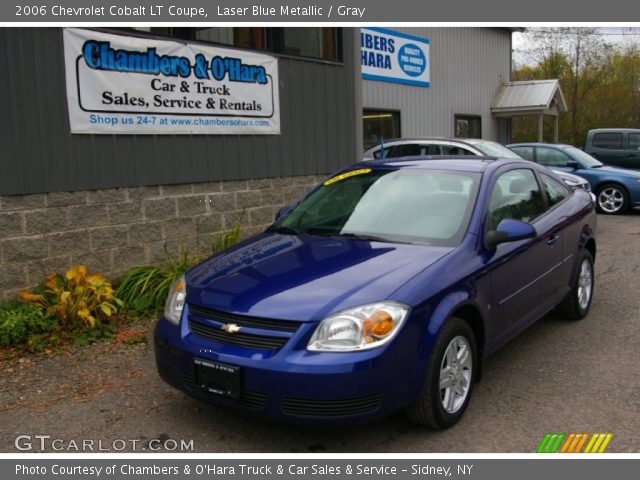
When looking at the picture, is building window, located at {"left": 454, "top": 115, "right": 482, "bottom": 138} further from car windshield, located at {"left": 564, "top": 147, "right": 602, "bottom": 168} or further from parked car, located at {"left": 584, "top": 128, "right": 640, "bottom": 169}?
car windshield, located at {"left": 564, "top": 147, "right": 602, "bottom": 168}

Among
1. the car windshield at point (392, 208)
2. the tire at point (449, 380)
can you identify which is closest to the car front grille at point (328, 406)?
the tire at point (449, 380)

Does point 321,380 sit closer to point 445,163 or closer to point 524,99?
point 445,163

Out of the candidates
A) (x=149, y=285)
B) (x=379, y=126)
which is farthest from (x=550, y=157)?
(x=149, y=285)

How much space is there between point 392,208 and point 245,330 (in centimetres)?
162

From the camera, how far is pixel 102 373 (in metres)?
4.86

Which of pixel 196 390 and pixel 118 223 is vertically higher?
pixel 118 223

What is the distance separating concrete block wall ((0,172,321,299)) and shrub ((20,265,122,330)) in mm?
178

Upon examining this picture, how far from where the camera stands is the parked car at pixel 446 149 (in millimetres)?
10734

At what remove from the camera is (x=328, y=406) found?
3.29 m

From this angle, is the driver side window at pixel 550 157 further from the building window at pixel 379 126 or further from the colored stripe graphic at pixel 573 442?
the colored stripe graphic at pixel 573 442

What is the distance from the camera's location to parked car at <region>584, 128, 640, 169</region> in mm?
16734

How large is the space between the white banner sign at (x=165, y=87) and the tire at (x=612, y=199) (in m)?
8.57

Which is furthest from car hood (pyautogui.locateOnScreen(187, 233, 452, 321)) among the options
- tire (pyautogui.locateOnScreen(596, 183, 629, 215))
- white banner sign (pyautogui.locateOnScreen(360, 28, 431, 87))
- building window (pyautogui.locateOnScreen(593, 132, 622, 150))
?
building window (pyautogui.locateOnScreen(593, 132, 622, 150))

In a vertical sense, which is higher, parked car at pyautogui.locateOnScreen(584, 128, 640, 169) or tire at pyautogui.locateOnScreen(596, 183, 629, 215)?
parked car at pyautogui.locateOnScreen(584, 128, 640, 169)
